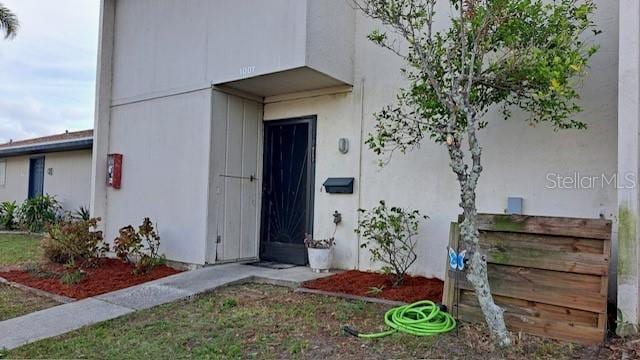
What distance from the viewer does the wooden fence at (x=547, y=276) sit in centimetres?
341

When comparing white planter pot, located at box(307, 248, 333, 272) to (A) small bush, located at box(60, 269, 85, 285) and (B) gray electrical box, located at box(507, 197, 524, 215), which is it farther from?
(A) small bush, located at box(60, 269, 85, 285)

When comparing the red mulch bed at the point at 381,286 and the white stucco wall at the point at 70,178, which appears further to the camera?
the white stucco wall at the point at 70,178

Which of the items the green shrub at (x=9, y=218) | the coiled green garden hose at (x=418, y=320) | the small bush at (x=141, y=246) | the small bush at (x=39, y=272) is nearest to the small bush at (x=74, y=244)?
the small bush at (x=39, y=272)

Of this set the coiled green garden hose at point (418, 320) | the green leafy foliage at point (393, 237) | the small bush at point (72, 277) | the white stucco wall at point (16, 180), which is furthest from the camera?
the white stucco wall at point (16, 180)

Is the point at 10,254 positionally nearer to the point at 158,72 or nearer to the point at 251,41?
the point at 158,72

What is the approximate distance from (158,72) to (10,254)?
466cm

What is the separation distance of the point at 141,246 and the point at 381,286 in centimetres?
370

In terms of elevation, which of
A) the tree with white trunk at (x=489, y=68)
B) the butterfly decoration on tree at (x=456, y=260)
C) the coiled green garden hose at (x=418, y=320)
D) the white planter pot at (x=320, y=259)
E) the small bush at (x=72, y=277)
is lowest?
the small bush at (x=72, y=277)

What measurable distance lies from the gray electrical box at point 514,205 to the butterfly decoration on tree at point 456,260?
50.4 inches

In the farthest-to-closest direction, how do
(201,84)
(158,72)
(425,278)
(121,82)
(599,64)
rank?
(121,82) < (158,72) < (201,84) < (425,278) < (599,64)

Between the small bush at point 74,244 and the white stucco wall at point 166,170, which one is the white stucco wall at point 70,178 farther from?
the small bush at point 74,244

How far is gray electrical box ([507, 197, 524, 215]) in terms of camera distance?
16.0ft

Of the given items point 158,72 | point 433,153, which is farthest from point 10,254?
point 433,153

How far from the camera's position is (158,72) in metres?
7.20
